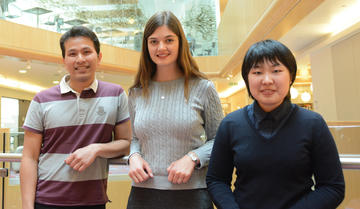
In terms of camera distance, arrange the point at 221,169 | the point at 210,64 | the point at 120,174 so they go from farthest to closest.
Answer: the point at 210,64, the point at 120,174, the point at 221,169

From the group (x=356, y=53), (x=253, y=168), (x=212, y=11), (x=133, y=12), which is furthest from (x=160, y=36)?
(x=212, y=11)

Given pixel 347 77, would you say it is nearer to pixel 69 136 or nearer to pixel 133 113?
pixel 133 113

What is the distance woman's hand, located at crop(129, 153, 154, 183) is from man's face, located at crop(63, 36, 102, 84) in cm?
48

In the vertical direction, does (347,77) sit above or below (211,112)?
above

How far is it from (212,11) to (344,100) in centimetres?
797

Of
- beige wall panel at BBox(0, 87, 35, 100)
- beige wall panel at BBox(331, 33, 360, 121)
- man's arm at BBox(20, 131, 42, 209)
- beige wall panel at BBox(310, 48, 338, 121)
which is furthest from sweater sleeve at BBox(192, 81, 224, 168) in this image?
beige wall panel at BBox(0, 87, 35, 100)

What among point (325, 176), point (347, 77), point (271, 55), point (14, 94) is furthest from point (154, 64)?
point (14, 94)

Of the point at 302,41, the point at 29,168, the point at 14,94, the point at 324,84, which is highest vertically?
the point at 302,41

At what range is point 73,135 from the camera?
1442 millimetres

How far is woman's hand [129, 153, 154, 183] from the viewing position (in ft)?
4.08

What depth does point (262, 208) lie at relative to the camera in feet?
3.44

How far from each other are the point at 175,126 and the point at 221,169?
26cm

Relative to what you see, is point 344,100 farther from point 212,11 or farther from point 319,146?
point 212,11

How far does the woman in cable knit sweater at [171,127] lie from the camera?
1.26 m
